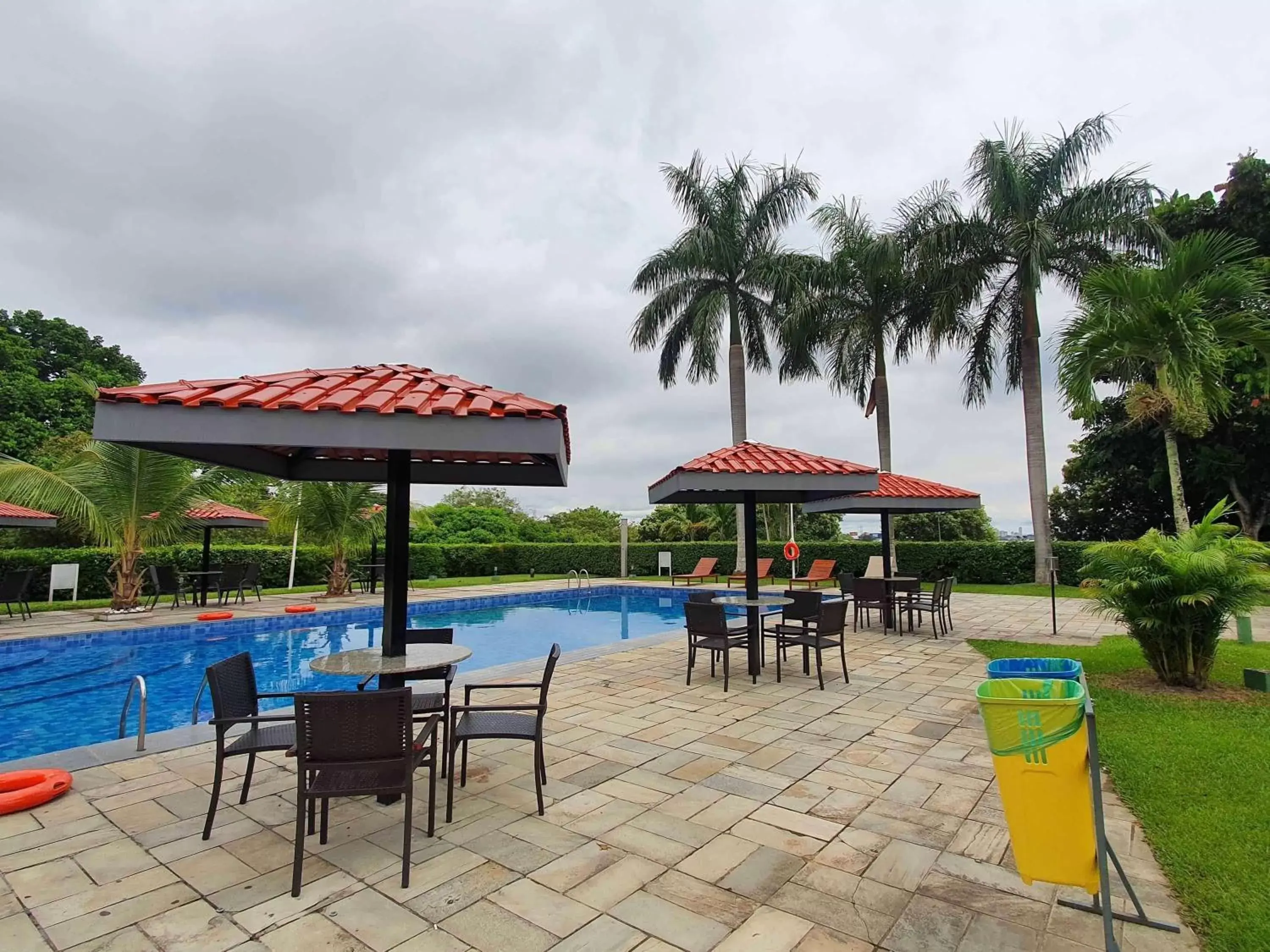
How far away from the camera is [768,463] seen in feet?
24.1

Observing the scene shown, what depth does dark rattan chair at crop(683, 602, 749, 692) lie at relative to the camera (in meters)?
6.59

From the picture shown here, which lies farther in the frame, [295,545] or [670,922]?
[295,545]

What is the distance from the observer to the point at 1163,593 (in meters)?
5.94

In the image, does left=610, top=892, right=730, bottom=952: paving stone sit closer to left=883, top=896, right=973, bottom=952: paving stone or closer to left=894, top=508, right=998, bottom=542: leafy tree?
left=883, top=896, right=973, bottom=952: paving stone

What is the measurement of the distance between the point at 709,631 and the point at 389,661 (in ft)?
12.2

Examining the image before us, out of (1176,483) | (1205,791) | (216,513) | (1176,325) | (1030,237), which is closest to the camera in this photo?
(1205,791)

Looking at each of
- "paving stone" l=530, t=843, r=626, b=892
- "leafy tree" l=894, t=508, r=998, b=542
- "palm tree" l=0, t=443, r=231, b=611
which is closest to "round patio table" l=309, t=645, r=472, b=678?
"paving stone" l=530, t=843, r=626, b=892

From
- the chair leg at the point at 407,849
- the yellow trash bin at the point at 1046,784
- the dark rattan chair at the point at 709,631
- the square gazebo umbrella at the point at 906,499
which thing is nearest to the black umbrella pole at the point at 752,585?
the dark rattan chair at the point at 709,631

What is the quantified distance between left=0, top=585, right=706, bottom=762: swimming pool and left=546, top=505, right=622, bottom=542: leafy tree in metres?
21.3

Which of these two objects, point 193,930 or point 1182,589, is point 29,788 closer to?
point 193,930

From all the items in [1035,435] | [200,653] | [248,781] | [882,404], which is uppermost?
[882,404]

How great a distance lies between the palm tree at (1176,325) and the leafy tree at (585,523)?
29841 mm

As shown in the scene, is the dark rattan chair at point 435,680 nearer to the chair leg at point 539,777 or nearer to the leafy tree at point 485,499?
the chair leg at point 539,777

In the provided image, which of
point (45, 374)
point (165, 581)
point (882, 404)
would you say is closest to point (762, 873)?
point (165, 581)
